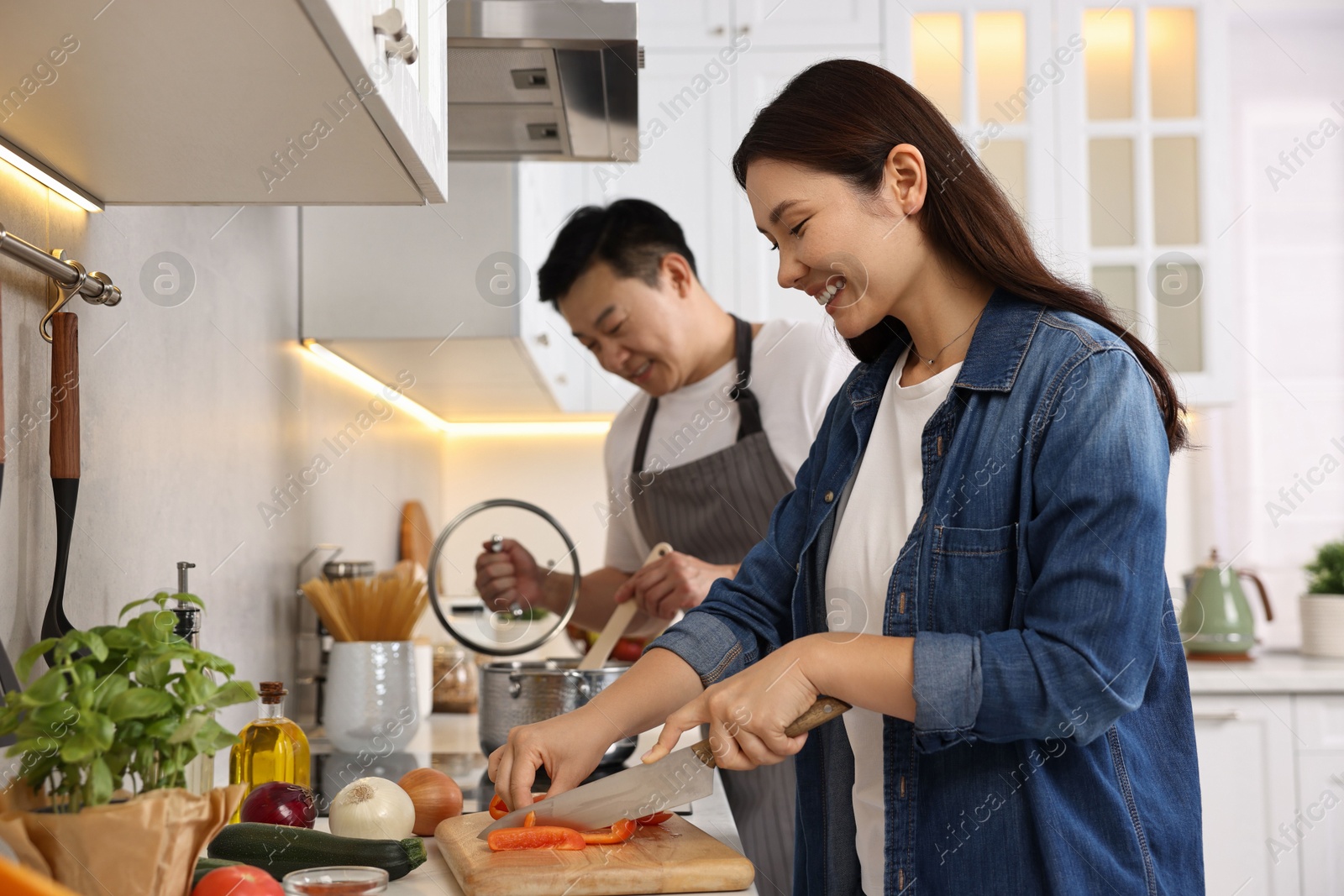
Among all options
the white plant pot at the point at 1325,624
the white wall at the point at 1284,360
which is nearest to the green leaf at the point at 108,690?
the white plant pot at the point at 1325,624

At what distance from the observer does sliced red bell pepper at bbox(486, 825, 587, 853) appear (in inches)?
34.2

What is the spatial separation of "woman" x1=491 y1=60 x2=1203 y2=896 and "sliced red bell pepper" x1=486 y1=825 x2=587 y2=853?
0.05 m

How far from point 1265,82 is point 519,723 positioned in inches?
108

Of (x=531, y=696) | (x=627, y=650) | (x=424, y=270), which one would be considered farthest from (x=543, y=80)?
(x=627, y=650)

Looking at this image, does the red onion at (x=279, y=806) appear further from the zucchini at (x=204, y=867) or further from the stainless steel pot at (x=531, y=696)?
the stainless steel pot at (x=531, y=696)

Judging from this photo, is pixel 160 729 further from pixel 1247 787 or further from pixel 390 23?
pixel 1247 787

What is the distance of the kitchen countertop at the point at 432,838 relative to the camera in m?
0.86

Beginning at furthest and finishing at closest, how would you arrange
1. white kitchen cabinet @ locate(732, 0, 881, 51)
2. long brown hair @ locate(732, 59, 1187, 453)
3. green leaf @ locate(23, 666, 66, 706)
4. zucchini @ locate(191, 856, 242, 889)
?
white kitchen cabinet @ locate(732, 0, 881, 51) < long brown hair @ locate(732, 59, 1187, 453) < zucchini @ locate(191, 856, 242, 889) < green leaf @ locate(23, 666, 66, 706)

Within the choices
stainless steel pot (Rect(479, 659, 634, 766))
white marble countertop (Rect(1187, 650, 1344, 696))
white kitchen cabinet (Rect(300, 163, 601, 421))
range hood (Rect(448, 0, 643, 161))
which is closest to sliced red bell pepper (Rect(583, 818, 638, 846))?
stainless steel pot (Rect(479, 659, 634, 766))

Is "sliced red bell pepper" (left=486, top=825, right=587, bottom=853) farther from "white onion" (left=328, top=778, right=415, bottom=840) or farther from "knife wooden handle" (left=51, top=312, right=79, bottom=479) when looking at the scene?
"knife wooden handle" (left=51, top=312, right=79, bottom=479)

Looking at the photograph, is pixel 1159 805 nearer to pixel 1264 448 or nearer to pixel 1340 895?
pixel 1340 895

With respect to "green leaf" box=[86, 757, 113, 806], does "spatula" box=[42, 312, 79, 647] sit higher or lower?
higher

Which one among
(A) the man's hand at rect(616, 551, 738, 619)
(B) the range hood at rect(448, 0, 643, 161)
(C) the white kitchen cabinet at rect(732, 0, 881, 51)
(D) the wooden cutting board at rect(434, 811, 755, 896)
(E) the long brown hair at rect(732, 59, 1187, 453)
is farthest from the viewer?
(C) the white kitchen cabinet at rect(732, 0, 881, 51)

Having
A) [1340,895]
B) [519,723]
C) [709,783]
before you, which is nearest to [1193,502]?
[1340,895]
